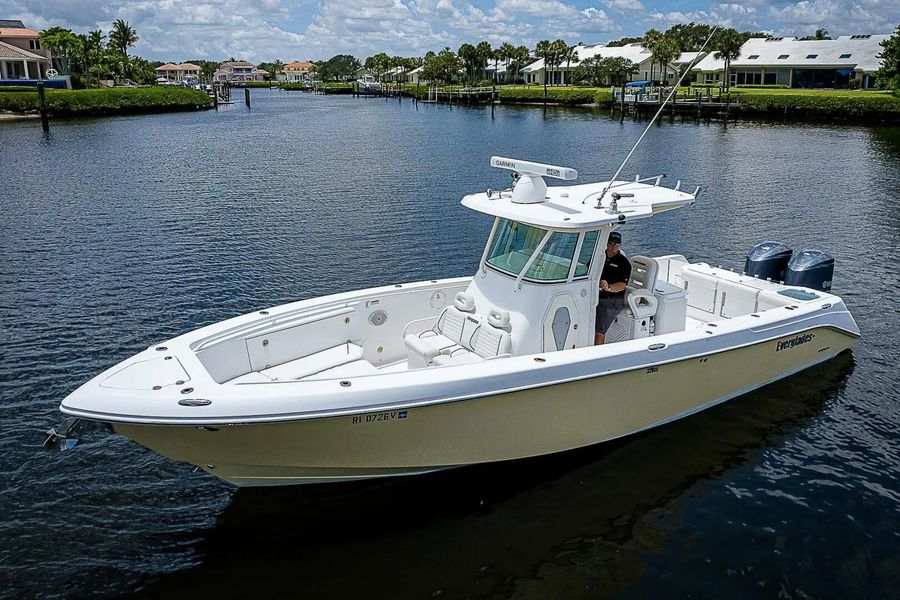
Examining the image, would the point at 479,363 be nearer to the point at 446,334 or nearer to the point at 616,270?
the point at 446,334

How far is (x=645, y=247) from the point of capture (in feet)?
66.6

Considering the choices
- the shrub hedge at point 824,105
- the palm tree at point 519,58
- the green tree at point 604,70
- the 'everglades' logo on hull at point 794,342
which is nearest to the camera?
the 'everglades' logo on hull at point 794,342

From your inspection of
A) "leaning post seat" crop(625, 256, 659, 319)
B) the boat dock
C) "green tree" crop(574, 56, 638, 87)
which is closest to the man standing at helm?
"leaning post seat" crop(625, 256, 659, 319)

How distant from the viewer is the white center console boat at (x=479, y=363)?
24.0 ft

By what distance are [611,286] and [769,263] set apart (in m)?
4.37

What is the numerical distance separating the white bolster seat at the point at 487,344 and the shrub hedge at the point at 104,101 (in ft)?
233

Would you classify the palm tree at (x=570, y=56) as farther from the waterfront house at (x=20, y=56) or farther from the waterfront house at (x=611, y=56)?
the waterfront house at (x=20, y=56)

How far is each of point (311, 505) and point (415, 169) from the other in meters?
27.7

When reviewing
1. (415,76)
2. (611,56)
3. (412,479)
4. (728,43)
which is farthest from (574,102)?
(412,479)

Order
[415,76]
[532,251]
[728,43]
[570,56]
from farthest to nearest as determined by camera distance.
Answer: [415,76] → [570,56] → [728,43] → [532,251]

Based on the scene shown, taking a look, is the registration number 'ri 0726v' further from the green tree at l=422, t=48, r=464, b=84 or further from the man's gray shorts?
the green tree at l=422, t=48, r=464, b=84

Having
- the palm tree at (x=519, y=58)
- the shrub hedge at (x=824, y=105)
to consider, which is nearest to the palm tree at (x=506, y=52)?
the palm tree at (x=519, y=58)

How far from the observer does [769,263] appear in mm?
12523

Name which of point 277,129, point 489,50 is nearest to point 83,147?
point 277,129
